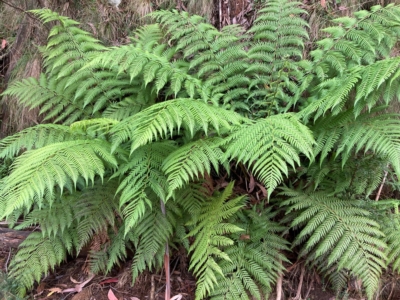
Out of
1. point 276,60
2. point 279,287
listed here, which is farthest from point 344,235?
point 276,60

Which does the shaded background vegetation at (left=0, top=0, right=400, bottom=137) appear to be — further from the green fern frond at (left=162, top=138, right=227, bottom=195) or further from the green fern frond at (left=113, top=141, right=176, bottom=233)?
the green fern frond at (left=162, top=138, right=227, bottom=195)

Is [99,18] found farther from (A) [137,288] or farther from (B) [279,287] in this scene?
(B) [279,287]

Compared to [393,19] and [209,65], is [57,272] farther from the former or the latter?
[393,19]

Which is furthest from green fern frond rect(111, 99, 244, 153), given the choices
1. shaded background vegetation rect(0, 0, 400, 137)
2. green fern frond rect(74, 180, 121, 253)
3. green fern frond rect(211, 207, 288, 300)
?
shaded background vegetation rect(0, 0, 400, 137)

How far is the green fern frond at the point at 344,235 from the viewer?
2.03 meters

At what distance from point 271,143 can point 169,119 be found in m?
0.58

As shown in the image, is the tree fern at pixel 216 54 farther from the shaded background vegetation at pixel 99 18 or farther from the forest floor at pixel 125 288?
the forest floor at pixel 125 288

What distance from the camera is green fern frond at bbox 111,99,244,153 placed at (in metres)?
1.88

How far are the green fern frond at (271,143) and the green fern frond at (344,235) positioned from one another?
1.45 feet

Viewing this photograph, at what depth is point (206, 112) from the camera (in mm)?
2055

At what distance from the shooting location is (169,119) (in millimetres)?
1909

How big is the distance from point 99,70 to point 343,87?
1.91 m

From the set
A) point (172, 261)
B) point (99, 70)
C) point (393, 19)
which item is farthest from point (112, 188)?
point (393, 19)

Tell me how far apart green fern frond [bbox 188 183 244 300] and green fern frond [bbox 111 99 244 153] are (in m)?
0.53
